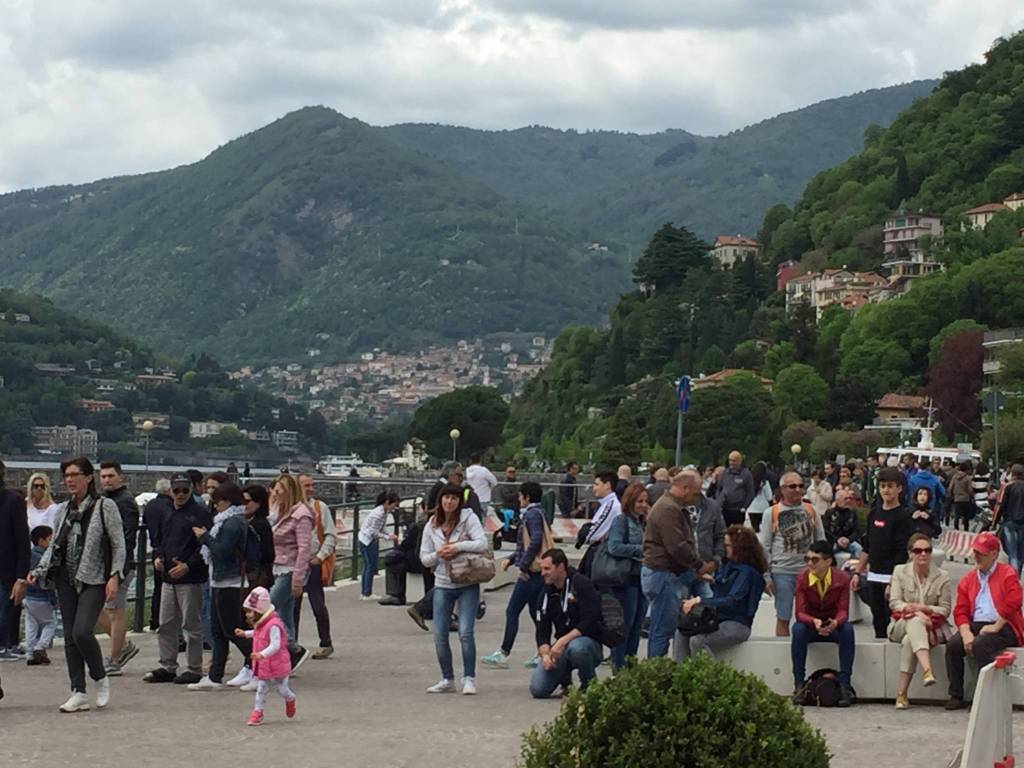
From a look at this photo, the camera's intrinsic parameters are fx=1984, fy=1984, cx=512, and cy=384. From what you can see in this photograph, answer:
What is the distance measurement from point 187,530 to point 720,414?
10452cm

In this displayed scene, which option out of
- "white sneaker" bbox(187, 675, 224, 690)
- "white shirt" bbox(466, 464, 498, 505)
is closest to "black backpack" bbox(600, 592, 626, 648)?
"white sneaker" bbox(187, 675, 224, 690)

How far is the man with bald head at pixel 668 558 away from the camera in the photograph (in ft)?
43.1

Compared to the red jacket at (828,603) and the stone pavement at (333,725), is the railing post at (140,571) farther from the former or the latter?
the red jacket at (828,603)

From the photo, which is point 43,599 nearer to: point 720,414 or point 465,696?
point 465,696

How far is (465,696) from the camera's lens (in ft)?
42.9

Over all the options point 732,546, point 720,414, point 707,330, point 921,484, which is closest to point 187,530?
point 732,546

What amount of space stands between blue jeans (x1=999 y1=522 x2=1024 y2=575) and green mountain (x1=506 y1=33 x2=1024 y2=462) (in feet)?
246

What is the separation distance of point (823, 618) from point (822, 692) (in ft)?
1.67

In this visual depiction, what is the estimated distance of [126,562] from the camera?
12859mm

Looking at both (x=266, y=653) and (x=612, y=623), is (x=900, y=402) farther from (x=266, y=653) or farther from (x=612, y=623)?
(x=266, y=653)

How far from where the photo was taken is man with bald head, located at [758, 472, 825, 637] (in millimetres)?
15156

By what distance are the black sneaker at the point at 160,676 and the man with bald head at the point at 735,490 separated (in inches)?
376

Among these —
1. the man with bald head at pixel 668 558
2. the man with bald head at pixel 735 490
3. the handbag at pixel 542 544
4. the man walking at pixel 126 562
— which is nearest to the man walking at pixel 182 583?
the man walking at pixel 126 562

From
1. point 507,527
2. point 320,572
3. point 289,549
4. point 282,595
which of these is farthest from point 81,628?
point 507,527
